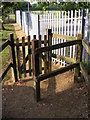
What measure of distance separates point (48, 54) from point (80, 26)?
1.26m

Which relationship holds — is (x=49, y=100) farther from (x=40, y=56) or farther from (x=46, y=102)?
(x=40, y=56)

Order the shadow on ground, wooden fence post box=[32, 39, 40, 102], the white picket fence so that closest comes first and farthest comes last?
the shadow on ground, wooden fence post box=[32, 39, 40, 102], the white picket fence

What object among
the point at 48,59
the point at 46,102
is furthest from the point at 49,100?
the point at 48,59

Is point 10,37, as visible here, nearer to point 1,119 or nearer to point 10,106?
point 10,106

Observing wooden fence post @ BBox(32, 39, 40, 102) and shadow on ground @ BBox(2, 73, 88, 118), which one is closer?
shadow on ground @ BBox(2, 73, 88, 118)

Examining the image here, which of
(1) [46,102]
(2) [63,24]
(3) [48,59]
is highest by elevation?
(2) [63,24]

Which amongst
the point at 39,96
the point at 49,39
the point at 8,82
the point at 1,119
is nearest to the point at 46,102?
the point at 39,96

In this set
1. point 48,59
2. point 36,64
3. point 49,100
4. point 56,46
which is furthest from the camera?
point 48,59

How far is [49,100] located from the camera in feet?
12.4

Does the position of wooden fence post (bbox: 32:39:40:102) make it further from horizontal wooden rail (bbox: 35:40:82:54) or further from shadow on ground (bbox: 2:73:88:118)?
shadow on ground (bbox: 2:73:88:118)

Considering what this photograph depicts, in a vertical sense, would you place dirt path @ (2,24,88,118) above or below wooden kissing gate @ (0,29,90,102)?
below

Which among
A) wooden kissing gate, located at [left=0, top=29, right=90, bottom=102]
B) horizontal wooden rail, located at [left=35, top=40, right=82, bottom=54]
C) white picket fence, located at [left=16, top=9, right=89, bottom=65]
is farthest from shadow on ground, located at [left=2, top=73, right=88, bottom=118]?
white picket fence, located at [left=16, top=9, right=89, bottom=65]

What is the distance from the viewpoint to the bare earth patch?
3.33 meters

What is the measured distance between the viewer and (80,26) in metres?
4.95
